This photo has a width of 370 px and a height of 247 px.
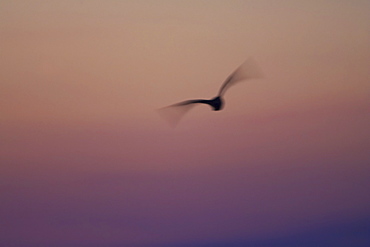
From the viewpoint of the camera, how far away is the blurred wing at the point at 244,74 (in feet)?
11.2

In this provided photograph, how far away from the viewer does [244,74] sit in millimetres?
3438

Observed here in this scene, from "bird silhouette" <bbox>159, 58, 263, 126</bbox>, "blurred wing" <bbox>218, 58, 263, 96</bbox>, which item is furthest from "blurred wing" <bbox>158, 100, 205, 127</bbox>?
"blurred wing" <bbox>218, 58, 263, 96</bbox>

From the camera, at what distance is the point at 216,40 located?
3.42 meters

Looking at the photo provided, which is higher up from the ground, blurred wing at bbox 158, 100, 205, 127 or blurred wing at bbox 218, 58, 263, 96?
blurred wing at bbox 218, 58, 263, 96

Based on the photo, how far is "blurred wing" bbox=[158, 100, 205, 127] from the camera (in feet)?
11.1

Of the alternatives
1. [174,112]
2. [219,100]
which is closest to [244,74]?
[219,100]

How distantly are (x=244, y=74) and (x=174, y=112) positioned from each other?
50 cm

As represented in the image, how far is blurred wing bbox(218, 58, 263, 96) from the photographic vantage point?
134 inches

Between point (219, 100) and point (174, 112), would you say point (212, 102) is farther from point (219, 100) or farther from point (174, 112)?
point (174, 112)

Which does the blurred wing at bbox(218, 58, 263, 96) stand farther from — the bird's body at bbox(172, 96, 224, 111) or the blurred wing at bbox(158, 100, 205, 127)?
the blurred wing at bbox(158, 100, 205, 127)

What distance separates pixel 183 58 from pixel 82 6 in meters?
0.71

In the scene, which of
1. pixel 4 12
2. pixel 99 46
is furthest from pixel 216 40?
pixel 4 12

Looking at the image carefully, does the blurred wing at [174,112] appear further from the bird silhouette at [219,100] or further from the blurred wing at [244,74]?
the blurred wing at [244,74]

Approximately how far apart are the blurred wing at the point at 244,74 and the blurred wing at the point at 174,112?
22cm
